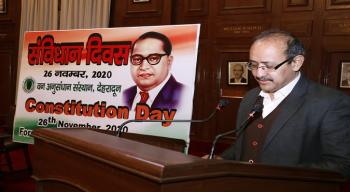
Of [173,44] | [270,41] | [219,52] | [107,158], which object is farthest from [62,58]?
[107,158]

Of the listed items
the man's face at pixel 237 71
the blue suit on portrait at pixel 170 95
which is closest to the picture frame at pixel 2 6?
the man's face at pixel 237 71

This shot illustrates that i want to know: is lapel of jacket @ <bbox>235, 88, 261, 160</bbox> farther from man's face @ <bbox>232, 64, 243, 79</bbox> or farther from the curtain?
the curtain

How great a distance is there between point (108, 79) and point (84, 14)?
7.70 feet

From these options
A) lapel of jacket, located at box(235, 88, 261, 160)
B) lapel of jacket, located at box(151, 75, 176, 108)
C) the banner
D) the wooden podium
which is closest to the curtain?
the banner

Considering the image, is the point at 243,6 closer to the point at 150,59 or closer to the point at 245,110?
the point at 150,59

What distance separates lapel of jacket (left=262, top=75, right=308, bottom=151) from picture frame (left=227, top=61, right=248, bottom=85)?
8.06 feet

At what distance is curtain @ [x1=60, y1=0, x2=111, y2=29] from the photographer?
537 centimetres

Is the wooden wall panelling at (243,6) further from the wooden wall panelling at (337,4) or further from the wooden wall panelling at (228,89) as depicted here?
the wooden wall panelling at (337,4)

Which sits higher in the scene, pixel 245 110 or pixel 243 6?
pixel 243 6

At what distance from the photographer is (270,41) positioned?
1.86 m

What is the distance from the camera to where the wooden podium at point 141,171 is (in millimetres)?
1013

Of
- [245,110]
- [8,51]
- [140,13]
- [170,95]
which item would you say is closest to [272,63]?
[245,110]

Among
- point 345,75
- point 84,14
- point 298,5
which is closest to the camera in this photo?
point 345,75

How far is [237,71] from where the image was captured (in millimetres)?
4469
